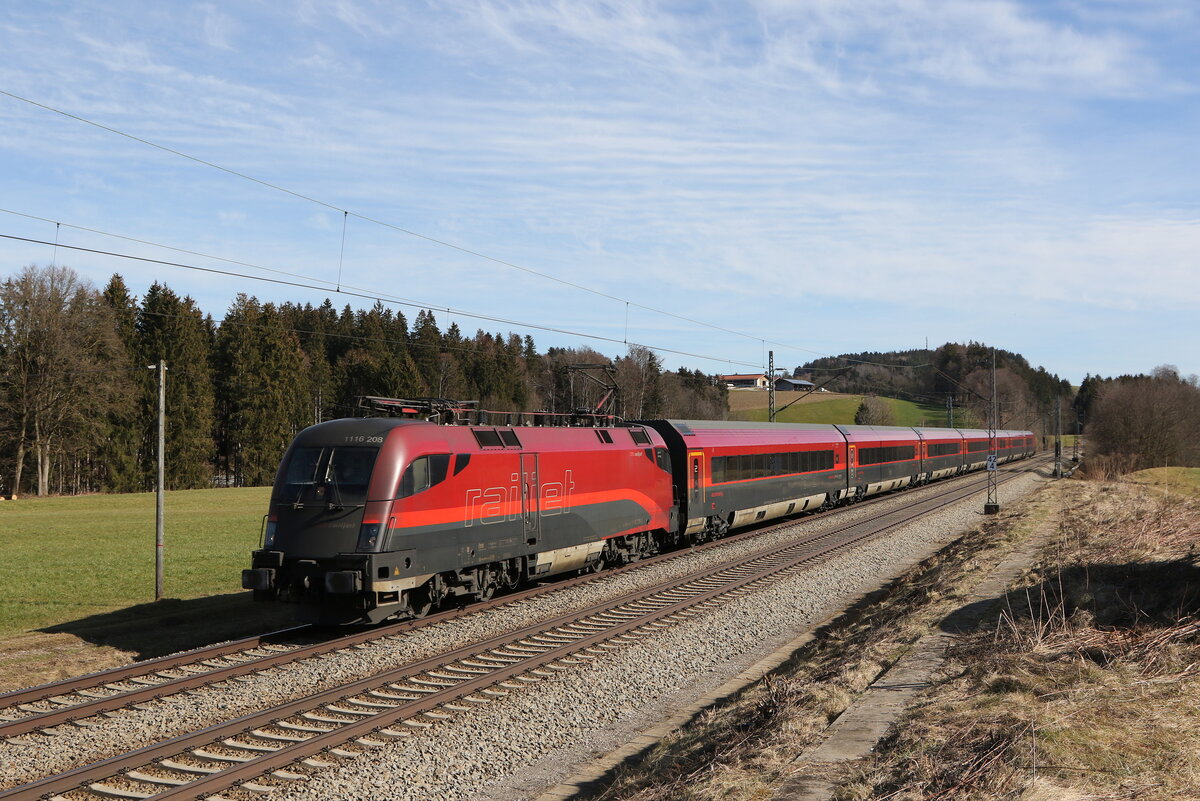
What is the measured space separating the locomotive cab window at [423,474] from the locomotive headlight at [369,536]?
1.96 ft

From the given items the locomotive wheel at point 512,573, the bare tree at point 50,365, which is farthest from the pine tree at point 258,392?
the locomotive wheel at point 512,573

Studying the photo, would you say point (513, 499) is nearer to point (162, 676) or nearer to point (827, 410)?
point (162, 676)

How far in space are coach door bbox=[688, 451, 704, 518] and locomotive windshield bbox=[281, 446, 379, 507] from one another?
11.7m

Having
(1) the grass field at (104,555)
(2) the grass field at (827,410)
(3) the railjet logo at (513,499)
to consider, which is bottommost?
(1) the grass field at (104,555)

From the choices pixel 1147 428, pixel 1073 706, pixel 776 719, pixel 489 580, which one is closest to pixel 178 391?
pixel 489 580

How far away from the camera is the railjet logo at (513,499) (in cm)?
1495

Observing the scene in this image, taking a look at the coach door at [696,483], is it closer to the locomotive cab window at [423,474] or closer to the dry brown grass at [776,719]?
the dry brown grass at [776,719]

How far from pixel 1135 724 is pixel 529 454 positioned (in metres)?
11.0

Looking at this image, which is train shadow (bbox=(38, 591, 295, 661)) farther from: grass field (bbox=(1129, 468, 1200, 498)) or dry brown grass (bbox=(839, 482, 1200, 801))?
grass field (bbox=(1129, 468, 1200, 498))

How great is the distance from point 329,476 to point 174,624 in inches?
165

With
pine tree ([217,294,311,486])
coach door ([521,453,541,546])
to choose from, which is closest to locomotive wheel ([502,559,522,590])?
coach door ([521,453,541,546])

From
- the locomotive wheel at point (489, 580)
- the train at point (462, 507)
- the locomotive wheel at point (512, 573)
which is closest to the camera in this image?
the train at point (462, 507)

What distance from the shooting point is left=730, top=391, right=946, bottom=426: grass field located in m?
113

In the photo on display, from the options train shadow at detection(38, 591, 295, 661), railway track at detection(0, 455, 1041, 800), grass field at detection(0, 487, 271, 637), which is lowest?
grass field at detection(0, 487, 271, 637)
